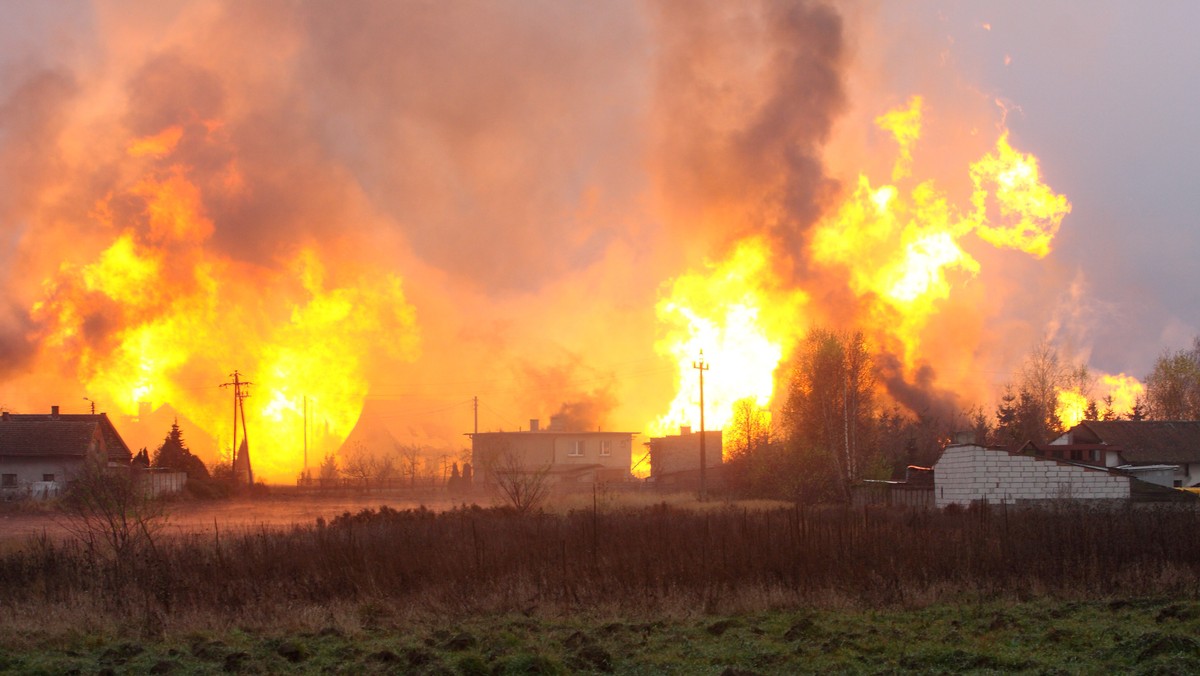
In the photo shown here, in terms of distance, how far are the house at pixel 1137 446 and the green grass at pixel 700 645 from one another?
4522 centimetres

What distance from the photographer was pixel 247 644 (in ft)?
50.2

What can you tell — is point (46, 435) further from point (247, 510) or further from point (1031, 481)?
point (1031, 481)

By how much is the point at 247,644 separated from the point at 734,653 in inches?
286

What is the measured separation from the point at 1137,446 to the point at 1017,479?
93.3 ft

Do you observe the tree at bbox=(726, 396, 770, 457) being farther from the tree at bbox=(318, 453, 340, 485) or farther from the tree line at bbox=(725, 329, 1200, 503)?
the tree at bbox=(318, 453, 340, 485)

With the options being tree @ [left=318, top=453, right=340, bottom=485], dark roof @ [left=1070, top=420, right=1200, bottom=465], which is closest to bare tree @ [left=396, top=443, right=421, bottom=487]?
tree @ [left=318, top=453, right=340, bottom=485]

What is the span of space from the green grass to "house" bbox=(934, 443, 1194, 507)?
19614 mm

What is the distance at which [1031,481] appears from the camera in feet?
120

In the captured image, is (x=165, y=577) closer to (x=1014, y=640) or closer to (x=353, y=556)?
(x=353, y=556)

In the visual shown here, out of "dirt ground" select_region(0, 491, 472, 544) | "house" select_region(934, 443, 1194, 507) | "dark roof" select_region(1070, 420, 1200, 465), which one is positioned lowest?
"dirt ground" select_region(0, 491, 472, 544)

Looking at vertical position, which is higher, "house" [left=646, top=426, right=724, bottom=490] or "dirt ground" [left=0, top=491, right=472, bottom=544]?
"house" [left=646, top=426, right=724, bottom=490]

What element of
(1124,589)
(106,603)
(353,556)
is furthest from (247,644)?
(1124,589)

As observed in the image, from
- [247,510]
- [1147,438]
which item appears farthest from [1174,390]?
[247,510]

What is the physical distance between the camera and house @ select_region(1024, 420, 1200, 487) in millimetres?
58406
